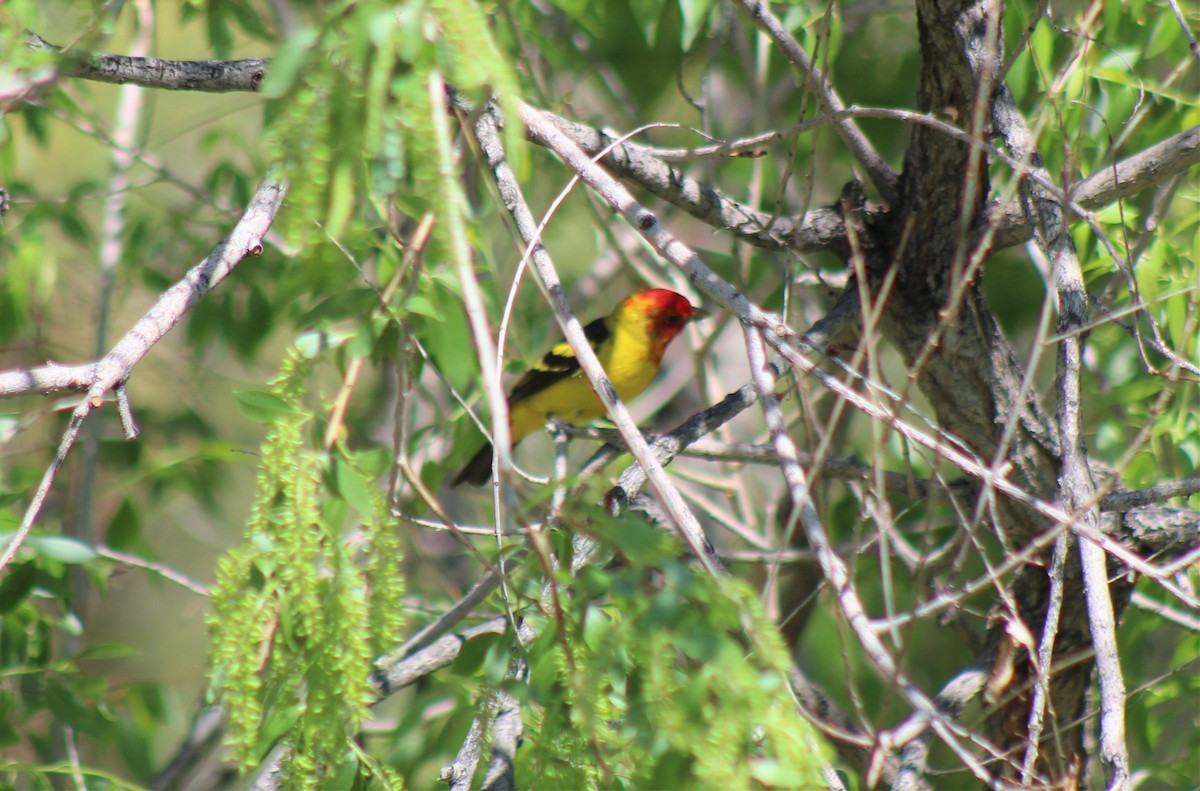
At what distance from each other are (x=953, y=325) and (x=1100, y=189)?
17.1 inches

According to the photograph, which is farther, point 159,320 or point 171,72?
point 171,72

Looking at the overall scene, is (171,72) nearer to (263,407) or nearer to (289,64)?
(263,407)

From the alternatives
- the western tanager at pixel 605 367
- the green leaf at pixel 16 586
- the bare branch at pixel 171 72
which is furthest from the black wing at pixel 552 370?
the bare branch at pixel 171 72

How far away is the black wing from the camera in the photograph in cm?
522

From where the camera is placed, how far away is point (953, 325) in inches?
95.9

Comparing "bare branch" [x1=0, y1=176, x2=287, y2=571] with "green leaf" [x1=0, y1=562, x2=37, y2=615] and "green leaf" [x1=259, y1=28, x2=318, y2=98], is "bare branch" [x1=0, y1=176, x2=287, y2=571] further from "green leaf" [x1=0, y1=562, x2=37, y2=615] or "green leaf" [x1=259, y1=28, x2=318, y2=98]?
"green leaf" [x1=0, y1=562, x2=37, y2=615]

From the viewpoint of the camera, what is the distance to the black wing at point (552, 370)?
17.1 feet

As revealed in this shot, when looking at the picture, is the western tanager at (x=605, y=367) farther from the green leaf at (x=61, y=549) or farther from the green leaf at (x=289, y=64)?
the green leaf at (x=289, y=64)

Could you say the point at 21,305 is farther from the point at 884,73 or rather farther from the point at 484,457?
the point at 884,73

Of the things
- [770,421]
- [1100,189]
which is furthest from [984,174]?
[770,421]

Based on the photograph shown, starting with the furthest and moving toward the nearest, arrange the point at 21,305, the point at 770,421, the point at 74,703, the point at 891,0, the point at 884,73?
the point at 891,0 → the point at 884,73 → the point at 21,305 → the point at 74,703 → the point at 770,421

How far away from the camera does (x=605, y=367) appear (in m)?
5.05

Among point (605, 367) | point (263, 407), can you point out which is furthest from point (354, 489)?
point (605, 367)

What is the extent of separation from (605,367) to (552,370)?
0.34m
